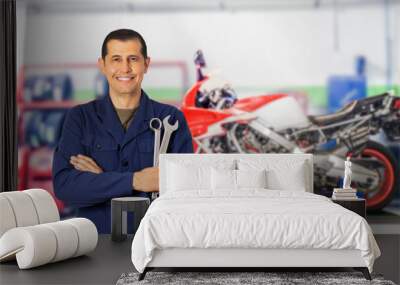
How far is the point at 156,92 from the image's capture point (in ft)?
24.9

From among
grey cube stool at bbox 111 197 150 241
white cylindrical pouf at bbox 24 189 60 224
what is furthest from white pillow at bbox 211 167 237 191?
white cylindrical pouf at bbox 24 189 60 224

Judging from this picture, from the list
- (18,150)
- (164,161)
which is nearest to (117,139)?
(164,161)

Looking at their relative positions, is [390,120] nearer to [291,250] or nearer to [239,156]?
[239,156]

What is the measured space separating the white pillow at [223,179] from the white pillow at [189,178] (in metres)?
0.07

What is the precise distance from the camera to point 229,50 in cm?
761

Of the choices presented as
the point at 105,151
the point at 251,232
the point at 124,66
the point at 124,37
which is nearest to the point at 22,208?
the point at 105,151

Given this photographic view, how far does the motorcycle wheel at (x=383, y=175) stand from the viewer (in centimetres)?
750

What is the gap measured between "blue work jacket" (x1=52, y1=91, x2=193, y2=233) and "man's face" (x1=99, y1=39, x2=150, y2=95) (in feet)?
0.53

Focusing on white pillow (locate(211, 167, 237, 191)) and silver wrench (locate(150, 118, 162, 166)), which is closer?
white pillow (locate(211, 167, 237, 191))

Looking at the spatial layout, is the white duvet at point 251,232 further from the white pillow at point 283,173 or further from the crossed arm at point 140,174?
the crossed arm at point 140,174

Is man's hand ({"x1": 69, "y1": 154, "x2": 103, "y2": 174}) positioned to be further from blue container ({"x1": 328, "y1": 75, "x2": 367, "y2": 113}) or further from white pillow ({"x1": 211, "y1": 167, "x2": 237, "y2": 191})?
blue container ({"x1": 328, "y1": 75, "x2": 367, "y2": 113})

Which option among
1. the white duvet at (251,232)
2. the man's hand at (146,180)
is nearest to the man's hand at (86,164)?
the man's hand at (146,180)

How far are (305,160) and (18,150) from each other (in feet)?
9.84

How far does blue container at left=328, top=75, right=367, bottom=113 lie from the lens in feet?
24.8
